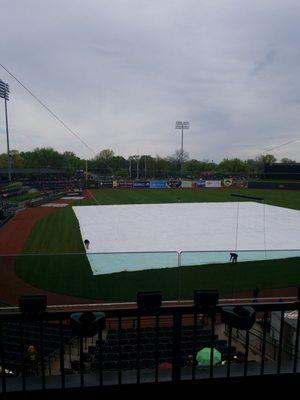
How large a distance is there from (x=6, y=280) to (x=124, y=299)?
3.48 metres

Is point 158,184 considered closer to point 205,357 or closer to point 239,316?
point 205,357

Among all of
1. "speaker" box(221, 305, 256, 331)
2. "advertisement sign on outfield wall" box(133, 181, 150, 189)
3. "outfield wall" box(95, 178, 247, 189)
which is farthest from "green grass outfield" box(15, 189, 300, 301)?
"advertisement sign on outfield wall" box(133, 181, 150, 189)

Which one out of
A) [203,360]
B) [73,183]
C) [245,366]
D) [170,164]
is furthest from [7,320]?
[170,164]

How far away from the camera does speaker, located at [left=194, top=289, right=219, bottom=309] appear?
2.99 metres

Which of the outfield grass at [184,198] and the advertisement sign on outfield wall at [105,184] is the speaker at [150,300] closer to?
the outfield grass at [184,198]

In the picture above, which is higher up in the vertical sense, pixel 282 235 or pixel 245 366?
pixel 245 366

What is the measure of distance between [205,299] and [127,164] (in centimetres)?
15937

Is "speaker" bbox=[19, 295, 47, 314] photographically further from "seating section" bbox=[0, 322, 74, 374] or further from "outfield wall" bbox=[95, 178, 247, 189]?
"outfield wall" bbox=[95, 178, 247, 189]

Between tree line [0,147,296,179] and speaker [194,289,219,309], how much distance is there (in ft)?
376

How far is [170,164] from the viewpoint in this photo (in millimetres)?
153000

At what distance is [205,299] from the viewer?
3.02m

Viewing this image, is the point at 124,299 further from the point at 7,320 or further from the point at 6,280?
the point at 7,320

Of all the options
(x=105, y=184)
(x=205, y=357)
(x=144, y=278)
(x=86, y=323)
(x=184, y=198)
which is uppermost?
(x=86, y=323)

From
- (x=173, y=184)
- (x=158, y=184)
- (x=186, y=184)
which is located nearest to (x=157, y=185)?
(x=158, y=184)
